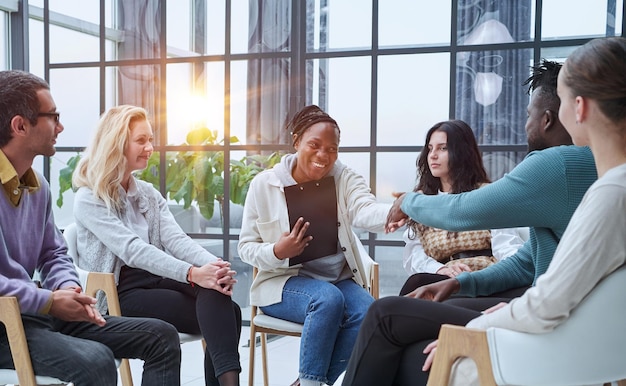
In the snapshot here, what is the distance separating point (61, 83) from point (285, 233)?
2.59 m

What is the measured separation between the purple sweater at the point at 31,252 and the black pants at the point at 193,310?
15.3 inches

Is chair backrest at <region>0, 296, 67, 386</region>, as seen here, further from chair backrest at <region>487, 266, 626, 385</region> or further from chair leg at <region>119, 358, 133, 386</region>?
chair backrest at <region>487, 266, 626, 385</region>

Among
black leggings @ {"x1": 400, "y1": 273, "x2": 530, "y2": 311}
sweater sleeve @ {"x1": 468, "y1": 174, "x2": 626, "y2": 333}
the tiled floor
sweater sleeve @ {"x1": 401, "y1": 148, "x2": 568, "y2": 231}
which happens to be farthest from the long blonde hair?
sweater sleeve @ {"x1": 468, "y1": 174, "x2": 626, "y2": 333}

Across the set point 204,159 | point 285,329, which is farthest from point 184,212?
point 285,329

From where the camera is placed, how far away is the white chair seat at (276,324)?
2574 millimetres

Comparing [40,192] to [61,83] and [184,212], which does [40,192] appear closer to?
[184,212]

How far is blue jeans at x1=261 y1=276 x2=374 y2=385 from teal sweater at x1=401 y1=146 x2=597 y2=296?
74 centimetres

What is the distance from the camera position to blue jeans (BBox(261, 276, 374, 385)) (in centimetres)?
240

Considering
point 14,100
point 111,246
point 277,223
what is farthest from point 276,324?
point 14,100

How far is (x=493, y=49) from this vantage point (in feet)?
12.3

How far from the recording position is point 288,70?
13.6 ft

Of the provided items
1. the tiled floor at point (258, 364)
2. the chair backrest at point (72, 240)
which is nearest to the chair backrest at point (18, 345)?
the chair backrest at point (72, 240)

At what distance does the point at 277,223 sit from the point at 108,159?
716 millimetres

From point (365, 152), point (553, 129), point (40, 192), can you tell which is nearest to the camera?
point (553, 129)
